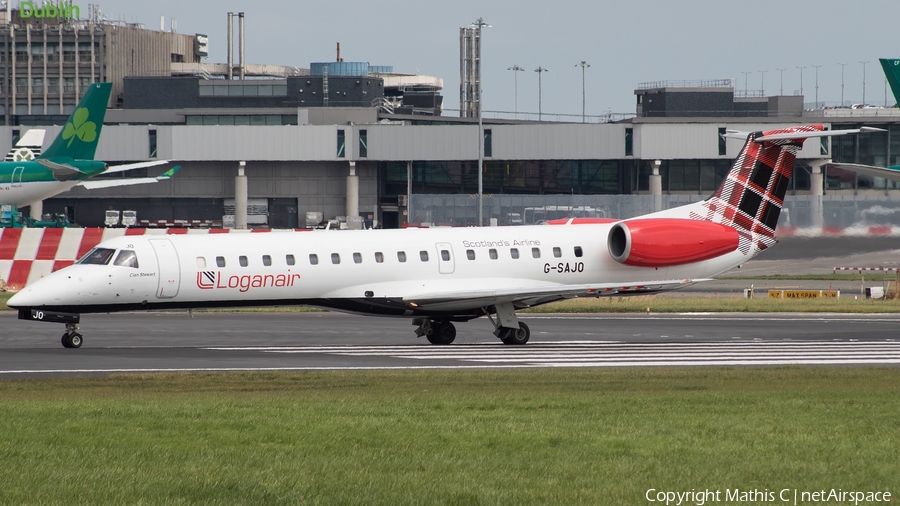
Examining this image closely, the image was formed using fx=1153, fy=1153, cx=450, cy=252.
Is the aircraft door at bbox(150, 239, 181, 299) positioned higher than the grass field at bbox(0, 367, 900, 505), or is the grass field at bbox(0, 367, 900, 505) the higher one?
the aircraft door at bbox(150, 239, 181, 299)

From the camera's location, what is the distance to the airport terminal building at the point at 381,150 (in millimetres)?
80062

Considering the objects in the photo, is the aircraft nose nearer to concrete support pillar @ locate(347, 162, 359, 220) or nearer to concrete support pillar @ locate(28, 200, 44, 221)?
concrete support pillar @ locate(347, 162, 359, 220)

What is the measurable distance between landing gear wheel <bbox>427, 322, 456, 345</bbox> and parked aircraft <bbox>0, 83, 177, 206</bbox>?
3378 cm

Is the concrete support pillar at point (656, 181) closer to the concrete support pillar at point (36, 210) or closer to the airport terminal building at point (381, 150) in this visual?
the airport terminal building at point (381, 150)

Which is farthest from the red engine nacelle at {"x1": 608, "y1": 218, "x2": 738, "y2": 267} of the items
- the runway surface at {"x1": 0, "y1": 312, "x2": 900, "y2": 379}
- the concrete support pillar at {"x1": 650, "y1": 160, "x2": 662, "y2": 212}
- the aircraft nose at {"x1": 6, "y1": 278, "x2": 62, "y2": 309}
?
the concrete support pillar at {"x1": 650, "y1": 160, "x2": 662, "y2": 212}

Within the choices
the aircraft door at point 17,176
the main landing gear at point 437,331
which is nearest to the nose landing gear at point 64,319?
the main landing gear at point 437,331

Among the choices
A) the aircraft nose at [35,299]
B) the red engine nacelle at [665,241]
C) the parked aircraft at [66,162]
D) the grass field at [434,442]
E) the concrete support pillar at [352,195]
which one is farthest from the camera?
the concrete support pillar at [352,195]

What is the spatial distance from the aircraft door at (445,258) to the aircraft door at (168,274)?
595 centimetres

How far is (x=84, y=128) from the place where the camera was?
56.1 meters

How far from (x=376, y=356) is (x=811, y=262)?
98.5ft

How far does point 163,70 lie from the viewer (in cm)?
12500

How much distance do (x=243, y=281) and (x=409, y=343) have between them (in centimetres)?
434

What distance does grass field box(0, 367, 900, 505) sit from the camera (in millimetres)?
9406

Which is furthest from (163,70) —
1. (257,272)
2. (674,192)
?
(257,272)
